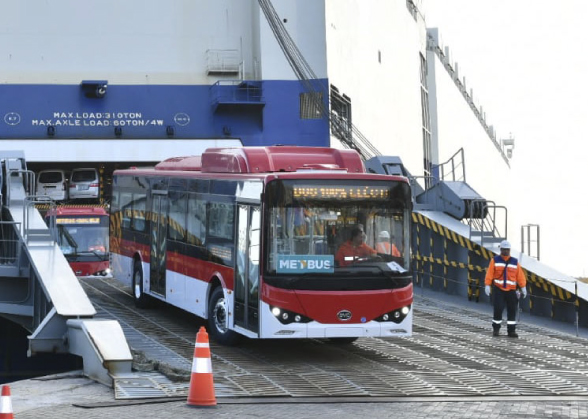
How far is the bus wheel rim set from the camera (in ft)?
55.7

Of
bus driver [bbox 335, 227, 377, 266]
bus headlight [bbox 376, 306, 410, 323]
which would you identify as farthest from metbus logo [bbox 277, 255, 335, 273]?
bus headlight [bbox 376, 306, 410, 323]

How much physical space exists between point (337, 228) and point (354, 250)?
379mm

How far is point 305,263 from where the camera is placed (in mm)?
15547

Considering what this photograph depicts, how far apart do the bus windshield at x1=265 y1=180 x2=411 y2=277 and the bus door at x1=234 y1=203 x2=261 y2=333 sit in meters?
0.32

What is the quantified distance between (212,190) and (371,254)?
311 cm

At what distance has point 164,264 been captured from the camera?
20.1 meters

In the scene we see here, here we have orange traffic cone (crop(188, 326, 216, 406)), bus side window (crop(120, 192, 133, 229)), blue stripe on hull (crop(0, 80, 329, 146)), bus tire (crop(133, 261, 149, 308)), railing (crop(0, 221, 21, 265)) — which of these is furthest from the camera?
blue stripe on hull (crop(0, 80, 329, 146))

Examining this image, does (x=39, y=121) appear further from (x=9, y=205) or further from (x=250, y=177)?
(x=250, y=177)

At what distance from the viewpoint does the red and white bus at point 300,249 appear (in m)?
15.5

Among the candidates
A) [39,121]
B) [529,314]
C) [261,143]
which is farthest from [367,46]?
[529,314]

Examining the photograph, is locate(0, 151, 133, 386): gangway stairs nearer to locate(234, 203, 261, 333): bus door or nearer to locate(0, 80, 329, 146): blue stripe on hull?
locate(234, 203, 261, 333): bus door

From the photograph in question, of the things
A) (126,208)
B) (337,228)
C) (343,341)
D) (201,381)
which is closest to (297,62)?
(126,208)

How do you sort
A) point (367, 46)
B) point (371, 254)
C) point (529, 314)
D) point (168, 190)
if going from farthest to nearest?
point (367, 46) → point (529, 314) → point (168, 190) → point (371, 254)

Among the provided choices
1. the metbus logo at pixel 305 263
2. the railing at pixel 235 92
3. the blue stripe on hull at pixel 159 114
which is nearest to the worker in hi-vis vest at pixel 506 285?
the metbus logo at pixel 305 263
